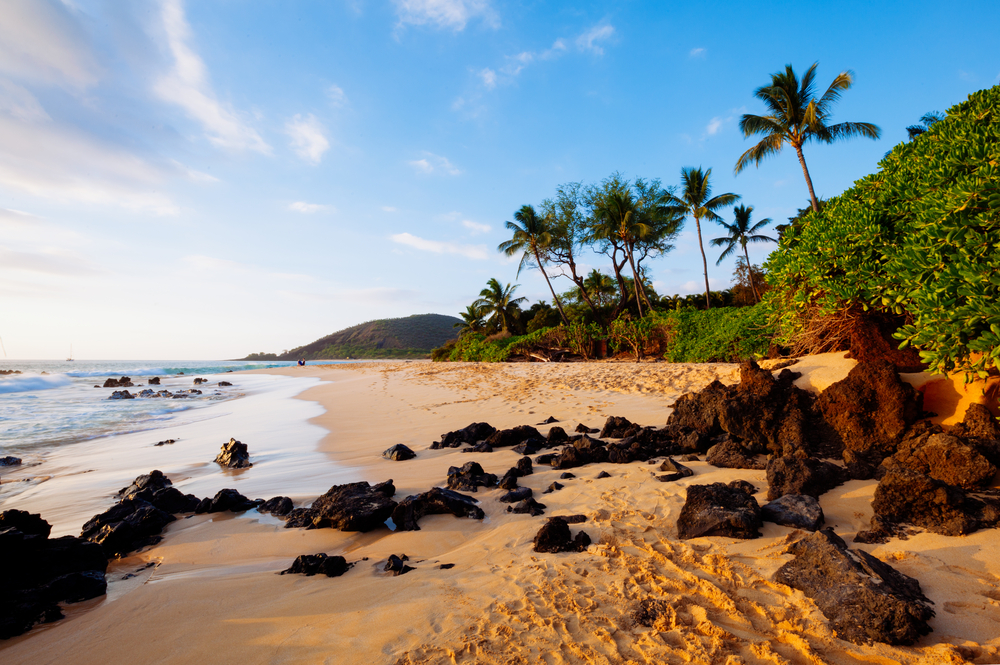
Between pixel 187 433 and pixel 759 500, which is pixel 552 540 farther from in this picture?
pixel 187 433

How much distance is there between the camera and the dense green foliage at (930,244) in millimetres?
3023

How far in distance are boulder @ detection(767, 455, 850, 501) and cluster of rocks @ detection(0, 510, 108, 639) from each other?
4913 mm

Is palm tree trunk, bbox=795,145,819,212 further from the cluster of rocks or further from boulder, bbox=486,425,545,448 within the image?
the cluster of rocks

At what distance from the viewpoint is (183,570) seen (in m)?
3.14

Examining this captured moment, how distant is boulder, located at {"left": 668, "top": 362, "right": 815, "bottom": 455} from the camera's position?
4512mm

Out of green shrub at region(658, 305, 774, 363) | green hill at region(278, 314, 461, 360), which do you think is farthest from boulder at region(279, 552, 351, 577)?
green hill at region(278, 314, 461, 360)

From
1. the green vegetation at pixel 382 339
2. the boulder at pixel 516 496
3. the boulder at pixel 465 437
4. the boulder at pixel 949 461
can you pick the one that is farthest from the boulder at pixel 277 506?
the green vegetation at pixel 382 339

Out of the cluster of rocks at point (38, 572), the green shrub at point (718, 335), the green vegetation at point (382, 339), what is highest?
the green vegetation at point (382, 339)

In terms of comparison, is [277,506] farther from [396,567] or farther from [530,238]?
[530,238]

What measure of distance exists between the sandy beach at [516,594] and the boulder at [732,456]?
0.34 ft

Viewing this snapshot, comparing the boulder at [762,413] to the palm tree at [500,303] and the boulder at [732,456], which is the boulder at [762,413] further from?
the palm tree at [500,303]

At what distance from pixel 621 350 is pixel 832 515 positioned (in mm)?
18067

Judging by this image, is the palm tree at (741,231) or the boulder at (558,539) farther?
the palm tree at (741,231)

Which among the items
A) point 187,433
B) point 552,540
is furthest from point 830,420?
point 187,433
